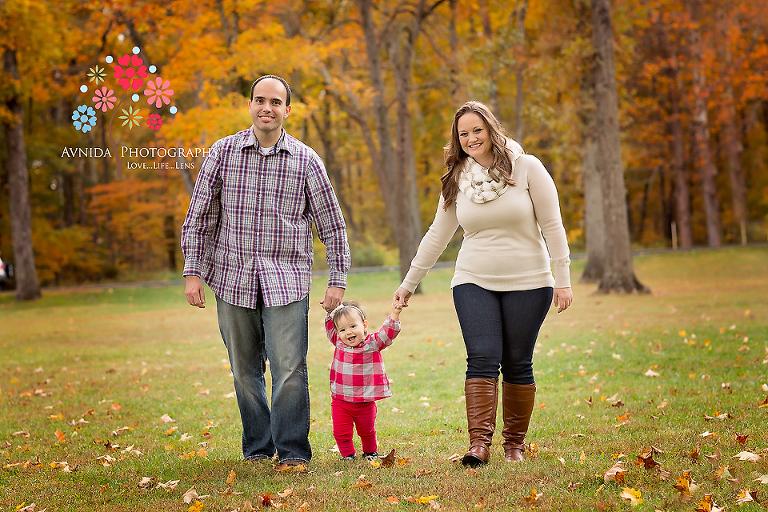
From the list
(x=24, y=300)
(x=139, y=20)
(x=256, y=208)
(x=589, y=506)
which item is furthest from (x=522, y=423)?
(x=24, y=300)

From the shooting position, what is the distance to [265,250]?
446cm

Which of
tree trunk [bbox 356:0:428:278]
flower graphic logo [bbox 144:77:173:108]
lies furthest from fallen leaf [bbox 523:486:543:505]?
tree trunk [bbox 356:0:428:278]

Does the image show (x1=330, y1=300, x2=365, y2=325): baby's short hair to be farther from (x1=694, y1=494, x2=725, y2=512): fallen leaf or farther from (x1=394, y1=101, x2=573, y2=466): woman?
(x1=694, y1=494, x2=725, y2=512): fallen leaf

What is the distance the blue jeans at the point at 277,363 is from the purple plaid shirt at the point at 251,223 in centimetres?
10

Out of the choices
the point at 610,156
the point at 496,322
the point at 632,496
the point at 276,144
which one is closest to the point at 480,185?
the point at 496,322

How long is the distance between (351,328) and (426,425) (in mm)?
1655

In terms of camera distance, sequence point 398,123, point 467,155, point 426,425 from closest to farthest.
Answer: point 467,155, point 426,425, point 398,123

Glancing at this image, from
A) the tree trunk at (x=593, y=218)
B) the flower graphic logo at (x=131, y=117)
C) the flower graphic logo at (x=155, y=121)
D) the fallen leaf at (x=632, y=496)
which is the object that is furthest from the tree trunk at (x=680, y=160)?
the fallen leaf at (x=632, y=496)

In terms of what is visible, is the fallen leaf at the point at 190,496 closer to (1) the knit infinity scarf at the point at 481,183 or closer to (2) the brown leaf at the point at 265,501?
(2) the brown leaf at the point at 265,501

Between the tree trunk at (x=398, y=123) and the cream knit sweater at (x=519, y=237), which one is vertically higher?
the tree trunk at (x=398, y=123)

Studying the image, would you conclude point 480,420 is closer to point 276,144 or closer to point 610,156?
point 276,144

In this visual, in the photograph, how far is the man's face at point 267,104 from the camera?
14.4 feet

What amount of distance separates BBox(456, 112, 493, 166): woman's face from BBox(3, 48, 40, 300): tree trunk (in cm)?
2194

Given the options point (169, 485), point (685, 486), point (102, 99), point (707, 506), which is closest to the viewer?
point (707, 506)
